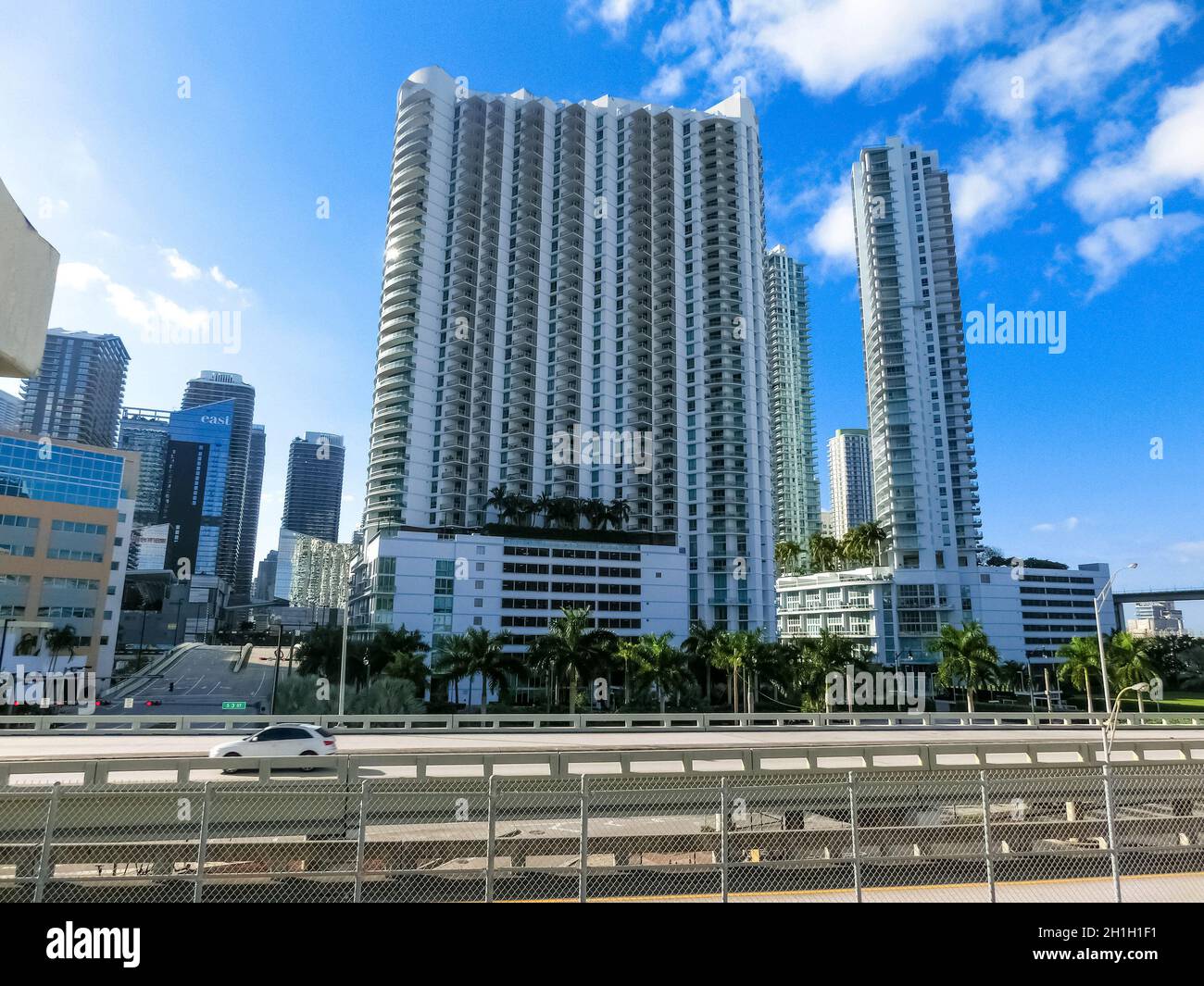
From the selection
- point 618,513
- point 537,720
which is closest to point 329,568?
point 618,513

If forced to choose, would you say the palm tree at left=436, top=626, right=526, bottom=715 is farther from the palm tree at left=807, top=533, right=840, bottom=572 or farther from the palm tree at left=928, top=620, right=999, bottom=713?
the palm tree at left=807, top=533, right=840, bottom=572

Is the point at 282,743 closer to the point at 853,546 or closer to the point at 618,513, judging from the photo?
the point at 618,513

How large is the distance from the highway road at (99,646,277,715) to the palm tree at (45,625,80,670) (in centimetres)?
890

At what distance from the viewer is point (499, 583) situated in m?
97.1

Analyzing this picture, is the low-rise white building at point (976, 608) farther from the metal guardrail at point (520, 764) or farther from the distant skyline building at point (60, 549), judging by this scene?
the distant skyline building at point (60, 549)

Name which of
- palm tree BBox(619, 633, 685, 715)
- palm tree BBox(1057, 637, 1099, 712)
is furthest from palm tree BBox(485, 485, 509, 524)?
palm tree BBox(1057, 637, 1099, 712)

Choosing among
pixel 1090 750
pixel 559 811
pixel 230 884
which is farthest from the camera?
pixel 1090 750

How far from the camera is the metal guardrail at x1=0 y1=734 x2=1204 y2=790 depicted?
17.1 meters

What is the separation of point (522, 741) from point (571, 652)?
31.6 m

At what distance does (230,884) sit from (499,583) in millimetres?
83277

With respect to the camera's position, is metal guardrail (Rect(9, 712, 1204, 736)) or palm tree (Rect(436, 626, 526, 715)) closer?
metal guardrail (Rect(9, 712, 1204, 736))
